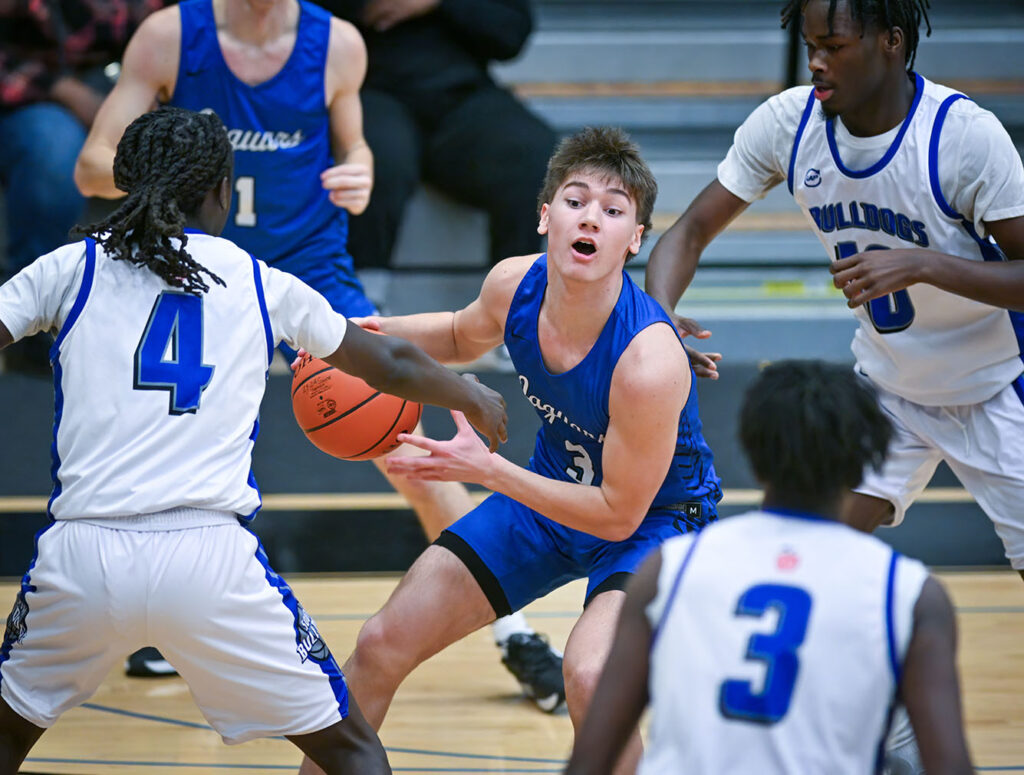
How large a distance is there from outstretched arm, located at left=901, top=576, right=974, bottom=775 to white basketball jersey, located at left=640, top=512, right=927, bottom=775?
17 mm

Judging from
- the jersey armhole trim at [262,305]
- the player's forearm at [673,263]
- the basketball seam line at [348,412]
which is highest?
the jersey armhole trim at [262,305]

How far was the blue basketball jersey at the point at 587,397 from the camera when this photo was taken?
271 centimetres

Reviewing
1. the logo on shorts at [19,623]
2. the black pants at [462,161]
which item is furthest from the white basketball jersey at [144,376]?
the black pants at [462,161]

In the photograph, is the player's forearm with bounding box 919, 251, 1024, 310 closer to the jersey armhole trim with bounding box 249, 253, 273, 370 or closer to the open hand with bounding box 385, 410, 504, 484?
the open hand with bounding box 385, 410, 504, 484

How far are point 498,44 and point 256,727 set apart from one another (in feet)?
13.5

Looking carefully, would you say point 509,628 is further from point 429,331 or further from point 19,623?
point 19,623

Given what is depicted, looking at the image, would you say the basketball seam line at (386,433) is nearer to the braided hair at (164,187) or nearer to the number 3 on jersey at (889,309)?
the braided hair at (164,187)

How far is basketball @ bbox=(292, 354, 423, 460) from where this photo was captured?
293 centimetres

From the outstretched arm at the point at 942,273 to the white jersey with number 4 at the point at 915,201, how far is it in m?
0.08

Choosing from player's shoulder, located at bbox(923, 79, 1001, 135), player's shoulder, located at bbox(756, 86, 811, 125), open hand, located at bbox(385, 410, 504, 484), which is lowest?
open hand, located at bbox(385, 410, 504, 484)

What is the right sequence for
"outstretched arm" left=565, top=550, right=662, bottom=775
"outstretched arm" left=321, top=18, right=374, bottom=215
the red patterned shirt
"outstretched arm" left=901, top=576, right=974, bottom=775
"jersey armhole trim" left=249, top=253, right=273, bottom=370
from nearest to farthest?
"outstretched arm" left=901, top=576, right=974, bottom=775, "outstretched arm" left=565, top=550, right=662, bottom=775, "jersey armhole trim" left=249, top=253, right=273, bottom=370, "outstretched arm" left=321, top=18, right=374, bottom=215, the red patterned shirt

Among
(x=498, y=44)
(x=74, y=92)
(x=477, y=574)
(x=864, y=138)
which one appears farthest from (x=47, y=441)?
(x=864, y=138)

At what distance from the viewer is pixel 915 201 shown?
2961mm

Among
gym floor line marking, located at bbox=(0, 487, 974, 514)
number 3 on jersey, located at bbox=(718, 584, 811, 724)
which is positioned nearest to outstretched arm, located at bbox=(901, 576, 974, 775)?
number 3 on jersey, located at bbox=(718, 584, 811, 724)
